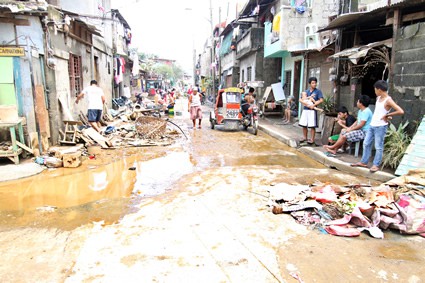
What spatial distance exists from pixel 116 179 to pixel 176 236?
304 cm

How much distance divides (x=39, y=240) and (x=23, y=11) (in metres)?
5.69

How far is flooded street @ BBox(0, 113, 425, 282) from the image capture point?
3078mm

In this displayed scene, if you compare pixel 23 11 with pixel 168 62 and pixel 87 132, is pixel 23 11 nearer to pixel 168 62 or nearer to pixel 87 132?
pixel 87 132

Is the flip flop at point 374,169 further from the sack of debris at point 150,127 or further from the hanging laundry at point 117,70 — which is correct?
the hanging laundry at point 117,70

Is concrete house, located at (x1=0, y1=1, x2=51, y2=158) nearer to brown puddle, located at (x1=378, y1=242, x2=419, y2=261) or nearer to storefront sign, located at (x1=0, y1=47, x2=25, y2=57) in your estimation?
storefront sign, located at (x1=0, y1=47, x2=25, y2=57)

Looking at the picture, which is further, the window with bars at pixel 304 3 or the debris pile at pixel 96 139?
the window with bars at pixel 304 3

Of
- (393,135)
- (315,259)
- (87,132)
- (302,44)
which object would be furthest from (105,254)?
(302,44)

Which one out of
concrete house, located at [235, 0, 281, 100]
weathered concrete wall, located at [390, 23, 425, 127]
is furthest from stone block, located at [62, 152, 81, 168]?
concrete house, located at [235, 0, 281, 100]

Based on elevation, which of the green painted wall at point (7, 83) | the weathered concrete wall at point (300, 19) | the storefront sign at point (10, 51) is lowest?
the green painted wall at point (7, 83)

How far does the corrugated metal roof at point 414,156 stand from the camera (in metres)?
5.55

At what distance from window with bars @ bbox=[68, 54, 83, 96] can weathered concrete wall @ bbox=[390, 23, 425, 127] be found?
9842mm

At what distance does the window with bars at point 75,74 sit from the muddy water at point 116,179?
148 inches

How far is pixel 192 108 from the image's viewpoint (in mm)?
13469

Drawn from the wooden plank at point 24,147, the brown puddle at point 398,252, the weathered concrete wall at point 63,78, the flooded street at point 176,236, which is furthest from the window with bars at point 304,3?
the brown puddle at point 398,252
